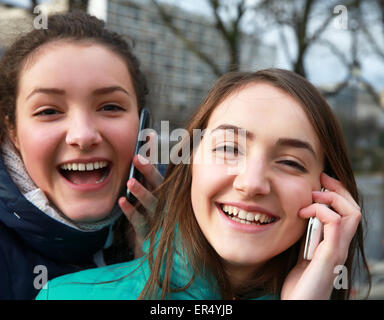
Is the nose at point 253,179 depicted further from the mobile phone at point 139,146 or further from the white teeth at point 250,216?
the mobile phone at point 139,146

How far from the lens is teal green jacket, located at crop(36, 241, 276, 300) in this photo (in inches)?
60.6

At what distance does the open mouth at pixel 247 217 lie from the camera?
57.8 inches

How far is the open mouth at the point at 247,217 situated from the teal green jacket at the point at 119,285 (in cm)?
30

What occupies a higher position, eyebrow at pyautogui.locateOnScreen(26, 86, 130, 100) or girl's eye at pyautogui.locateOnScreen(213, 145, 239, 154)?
eyebrow at pyautogui.locateOnScreen(26, 86, 130, 100)

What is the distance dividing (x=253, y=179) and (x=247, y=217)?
0.16 metres

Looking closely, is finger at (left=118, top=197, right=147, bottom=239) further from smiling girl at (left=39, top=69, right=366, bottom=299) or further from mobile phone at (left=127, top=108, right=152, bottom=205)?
smiling girl at (left=39, top=69, right=366, bottom=299)

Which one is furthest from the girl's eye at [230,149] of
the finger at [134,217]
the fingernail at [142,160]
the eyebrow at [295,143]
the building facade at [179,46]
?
the building facade at [179,46]

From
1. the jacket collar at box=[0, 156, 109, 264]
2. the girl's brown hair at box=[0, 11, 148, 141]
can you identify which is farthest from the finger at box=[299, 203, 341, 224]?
the girl's brown hair at box=[0, 11, 148, 141]

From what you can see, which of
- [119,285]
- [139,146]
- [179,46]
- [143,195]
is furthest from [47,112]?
[179,46]

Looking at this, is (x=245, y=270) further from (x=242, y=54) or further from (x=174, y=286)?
(x=242, y=54)

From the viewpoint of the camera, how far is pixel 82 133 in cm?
166

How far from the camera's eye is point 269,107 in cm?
150

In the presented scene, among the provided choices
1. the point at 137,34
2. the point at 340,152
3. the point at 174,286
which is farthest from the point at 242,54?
the point at 174,286

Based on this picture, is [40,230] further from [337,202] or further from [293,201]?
[337,202]
